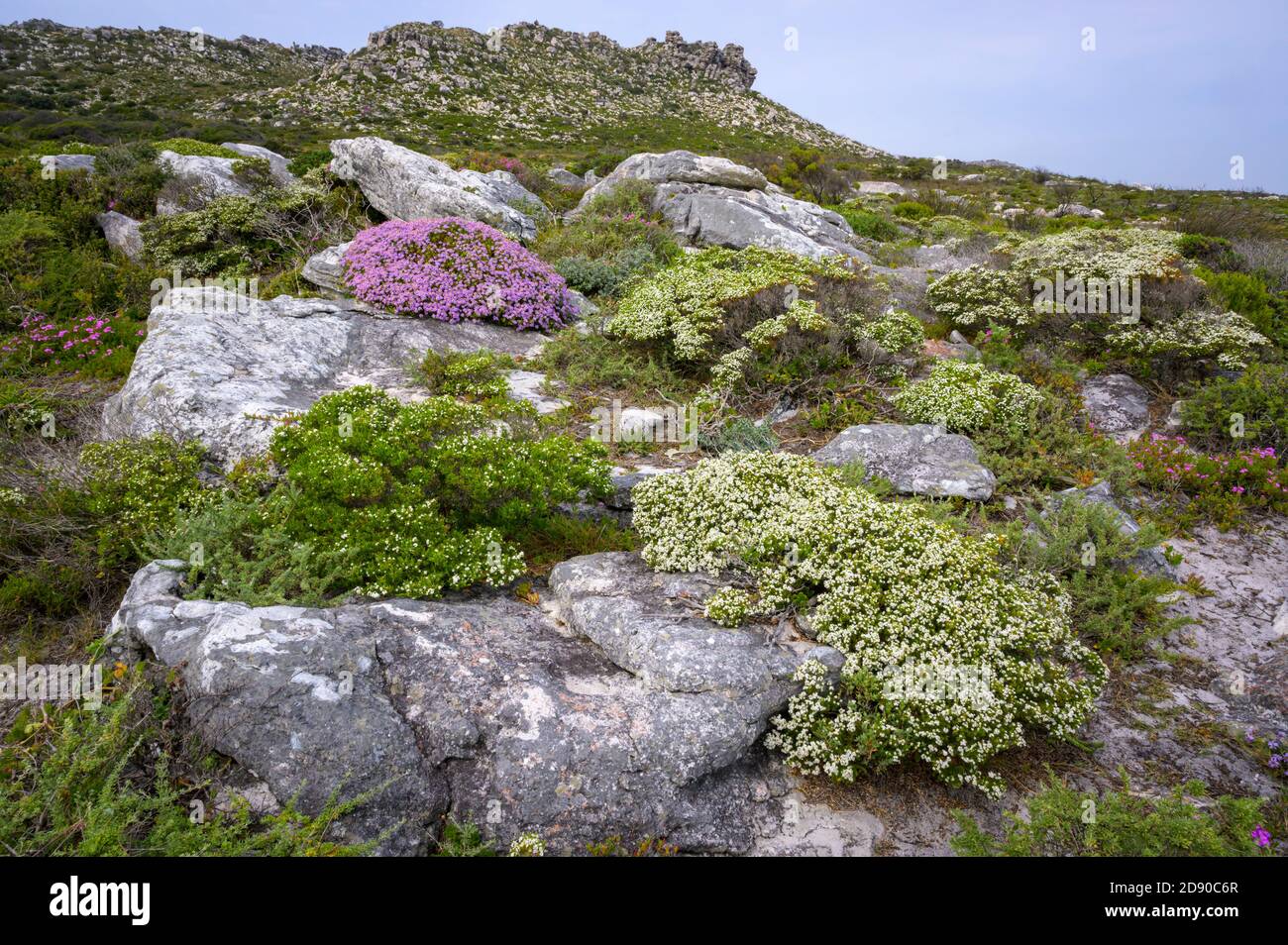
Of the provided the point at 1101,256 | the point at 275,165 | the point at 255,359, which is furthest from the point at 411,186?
the point at 1101,256

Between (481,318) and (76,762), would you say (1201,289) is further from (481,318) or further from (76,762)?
(76,762)

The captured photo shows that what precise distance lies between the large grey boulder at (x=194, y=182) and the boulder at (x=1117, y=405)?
18953mm

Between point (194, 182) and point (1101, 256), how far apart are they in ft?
70.2

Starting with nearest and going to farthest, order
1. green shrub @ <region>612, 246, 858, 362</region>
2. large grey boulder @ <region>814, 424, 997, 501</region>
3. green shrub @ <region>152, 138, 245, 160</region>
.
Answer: large grey boulder @ <region>814, 424, 997, 501</region>
green shrub @ <region>612, 246, 858, 362</region>
green shrub @ <region>152, 138, 245, 160</region>

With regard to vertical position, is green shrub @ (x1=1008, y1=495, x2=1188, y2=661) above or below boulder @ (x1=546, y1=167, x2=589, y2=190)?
below

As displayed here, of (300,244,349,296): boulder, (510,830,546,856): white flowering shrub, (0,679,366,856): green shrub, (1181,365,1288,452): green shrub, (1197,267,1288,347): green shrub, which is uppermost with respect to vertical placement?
(300,244,349,296): boulder

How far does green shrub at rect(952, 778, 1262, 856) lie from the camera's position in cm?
334

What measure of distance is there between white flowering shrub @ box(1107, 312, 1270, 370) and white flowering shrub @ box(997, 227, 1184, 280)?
1.14 metres

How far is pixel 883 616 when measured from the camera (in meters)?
4.52

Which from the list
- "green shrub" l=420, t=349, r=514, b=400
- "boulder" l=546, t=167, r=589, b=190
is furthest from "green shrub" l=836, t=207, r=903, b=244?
"green shrub" l=420, t=349, r=514, b=400

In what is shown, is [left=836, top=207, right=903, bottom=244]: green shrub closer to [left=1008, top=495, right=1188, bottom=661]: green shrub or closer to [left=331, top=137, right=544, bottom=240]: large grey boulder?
[left=331, top=137, right=544, bottom=240]: large grey boulder

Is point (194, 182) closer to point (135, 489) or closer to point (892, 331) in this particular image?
point (135, 489)

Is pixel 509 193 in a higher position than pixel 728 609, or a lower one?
higher

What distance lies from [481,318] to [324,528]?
6810 mm
